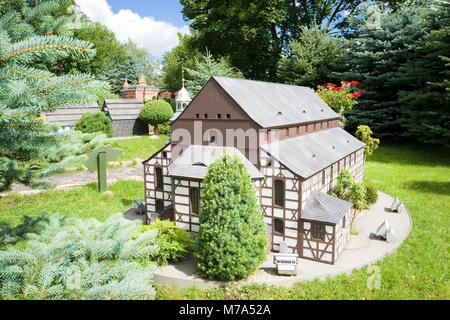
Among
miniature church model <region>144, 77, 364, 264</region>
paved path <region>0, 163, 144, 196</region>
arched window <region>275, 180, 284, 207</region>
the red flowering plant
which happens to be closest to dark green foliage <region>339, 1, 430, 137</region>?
the red flowering plant

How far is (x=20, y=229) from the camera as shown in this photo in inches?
232

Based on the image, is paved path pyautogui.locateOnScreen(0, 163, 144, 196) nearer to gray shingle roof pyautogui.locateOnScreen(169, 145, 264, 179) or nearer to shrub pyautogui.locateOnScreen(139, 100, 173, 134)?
shrub pyautogui.locateOnScreen(139, 100, 173, 134)

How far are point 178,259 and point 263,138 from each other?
19.2 feet

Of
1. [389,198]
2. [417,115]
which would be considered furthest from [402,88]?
[389,198]

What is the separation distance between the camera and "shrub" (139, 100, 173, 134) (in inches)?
1452

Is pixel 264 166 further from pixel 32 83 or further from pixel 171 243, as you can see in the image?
pixel 32 83

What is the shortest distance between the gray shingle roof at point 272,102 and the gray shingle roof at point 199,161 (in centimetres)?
177

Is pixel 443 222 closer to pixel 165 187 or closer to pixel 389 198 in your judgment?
pixel 389 198

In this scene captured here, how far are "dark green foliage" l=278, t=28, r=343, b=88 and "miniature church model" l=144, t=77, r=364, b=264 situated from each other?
19458 millimetres

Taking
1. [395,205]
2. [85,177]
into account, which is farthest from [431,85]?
[85,177]

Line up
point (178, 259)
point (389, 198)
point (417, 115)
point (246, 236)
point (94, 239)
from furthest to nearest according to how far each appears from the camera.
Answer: point (417, 115), point (389, 198), point (178, 259), point (246, 236), point (94, 239)

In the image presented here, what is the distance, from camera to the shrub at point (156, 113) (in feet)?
121

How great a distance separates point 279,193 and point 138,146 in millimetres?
21376

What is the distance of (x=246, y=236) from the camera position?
11922 millimetres
